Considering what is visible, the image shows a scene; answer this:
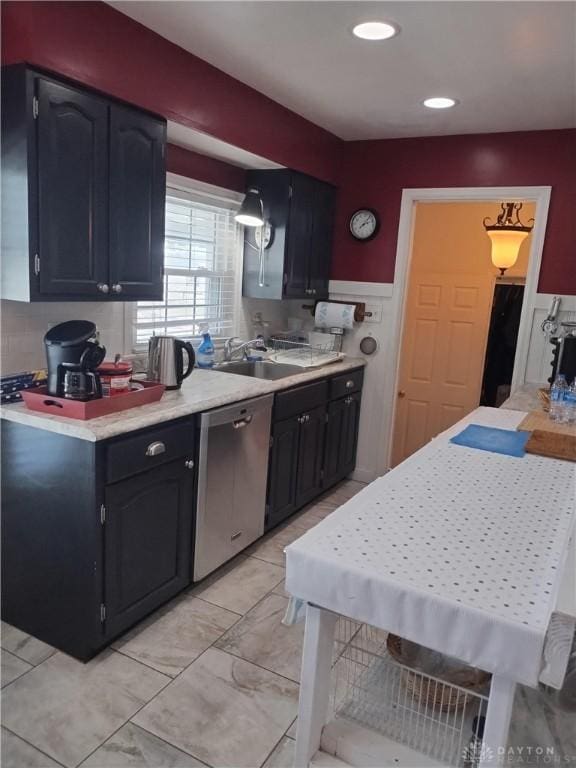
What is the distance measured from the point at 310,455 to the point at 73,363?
1.80 m

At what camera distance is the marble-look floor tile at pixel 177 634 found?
221 centimetres

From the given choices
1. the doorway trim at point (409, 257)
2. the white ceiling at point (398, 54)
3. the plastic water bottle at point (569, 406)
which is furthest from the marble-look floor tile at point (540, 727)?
the doorway trim at point (409, 257)

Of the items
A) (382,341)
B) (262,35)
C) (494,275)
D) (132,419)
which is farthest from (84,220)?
(494,275)

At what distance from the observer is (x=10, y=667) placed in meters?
2.10

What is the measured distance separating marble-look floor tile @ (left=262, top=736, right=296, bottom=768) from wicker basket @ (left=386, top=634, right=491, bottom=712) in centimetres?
60

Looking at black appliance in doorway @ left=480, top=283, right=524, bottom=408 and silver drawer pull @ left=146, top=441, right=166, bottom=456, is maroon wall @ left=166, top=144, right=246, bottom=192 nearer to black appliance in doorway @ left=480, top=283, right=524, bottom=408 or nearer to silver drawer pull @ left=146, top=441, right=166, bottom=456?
silver drawer pull @ left=146, top=441, right=166, bottom=456

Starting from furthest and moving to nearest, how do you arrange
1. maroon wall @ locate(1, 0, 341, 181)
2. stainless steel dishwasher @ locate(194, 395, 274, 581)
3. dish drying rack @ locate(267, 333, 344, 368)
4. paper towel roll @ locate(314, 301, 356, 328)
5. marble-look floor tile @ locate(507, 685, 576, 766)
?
1. paper towel roll @ locate(314, 301, 356, 328)
2. dish drying rack @ locate(267, 333, 344, 368)
3. stainless steel dishwasher @ locate(194, 395, 274, 581)
4. maroon wall @ locate(1, 0, 341, 181)
5. marble-look floor tile @ locate(507, 685, 576, 766)

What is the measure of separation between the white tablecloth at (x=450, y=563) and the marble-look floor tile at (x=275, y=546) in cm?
157

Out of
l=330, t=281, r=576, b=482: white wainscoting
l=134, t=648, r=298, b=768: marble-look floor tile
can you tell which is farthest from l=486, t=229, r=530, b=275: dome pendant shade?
l=134, t=648, r=298, b=768: marble-look floor tile

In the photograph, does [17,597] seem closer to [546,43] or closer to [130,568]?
[130,568]

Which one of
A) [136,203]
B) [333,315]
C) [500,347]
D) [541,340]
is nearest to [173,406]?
[136,203]

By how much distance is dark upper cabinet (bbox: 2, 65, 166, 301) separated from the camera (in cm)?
198

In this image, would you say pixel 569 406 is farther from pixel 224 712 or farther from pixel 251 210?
pixel 251 210

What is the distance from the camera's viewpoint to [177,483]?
2420mm
